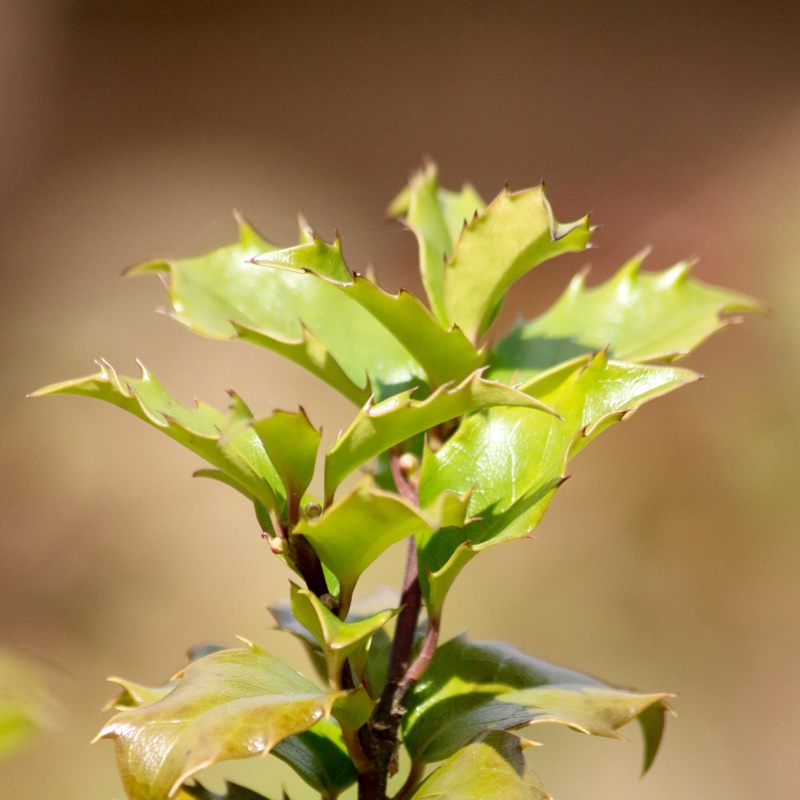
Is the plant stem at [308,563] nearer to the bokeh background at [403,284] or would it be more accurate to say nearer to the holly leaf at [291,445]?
the holly leaf at [291,445]

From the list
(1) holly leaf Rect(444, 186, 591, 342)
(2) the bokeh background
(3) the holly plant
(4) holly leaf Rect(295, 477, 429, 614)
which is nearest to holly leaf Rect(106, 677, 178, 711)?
(3) the holly plant

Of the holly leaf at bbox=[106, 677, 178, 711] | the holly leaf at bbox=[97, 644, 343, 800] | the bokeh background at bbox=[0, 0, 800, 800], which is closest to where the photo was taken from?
the holly leaf at bbox=[97, 644, 343, 800]

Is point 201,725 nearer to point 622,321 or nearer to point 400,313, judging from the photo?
point 400,313

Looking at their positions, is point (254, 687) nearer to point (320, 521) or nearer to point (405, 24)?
point (320, 521)

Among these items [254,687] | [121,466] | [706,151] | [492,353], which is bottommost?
[254,687]

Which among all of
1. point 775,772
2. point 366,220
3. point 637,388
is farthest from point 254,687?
point 366,220

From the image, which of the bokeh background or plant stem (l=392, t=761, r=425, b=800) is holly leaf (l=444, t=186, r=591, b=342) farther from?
the bokeh background
